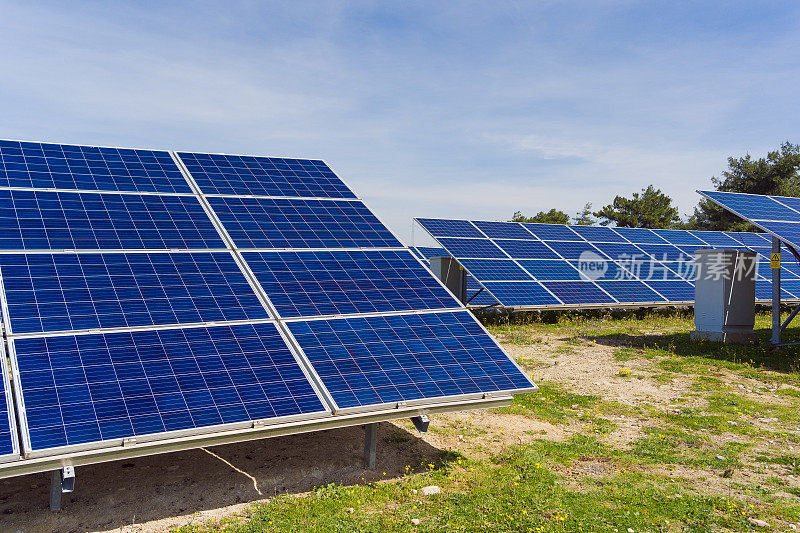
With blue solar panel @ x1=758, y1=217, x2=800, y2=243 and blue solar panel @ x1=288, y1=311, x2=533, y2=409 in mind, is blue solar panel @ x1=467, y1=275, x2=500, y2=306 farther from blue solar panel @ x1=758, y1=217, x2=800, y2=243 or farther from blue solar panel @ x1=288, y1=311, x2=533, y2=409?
blue solar panel @ x1=288, y1=311, x2=533, y2=409

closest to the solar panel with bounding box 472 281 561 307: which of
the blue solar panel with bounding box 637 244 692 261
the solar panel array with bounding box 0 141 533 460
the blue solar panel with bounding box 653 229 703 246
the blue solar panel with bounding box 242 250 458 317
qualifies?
the blue solar panel with bounding box 637 244 692 261

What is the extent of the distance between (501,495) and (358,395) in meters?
2.50

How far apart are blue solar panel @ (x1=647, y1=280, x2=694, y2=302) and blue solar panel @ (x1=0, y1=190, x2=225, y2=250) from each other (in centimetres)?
2284

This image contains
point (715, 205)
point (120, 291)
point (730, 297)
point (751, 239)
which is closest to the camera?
point (120, 291)

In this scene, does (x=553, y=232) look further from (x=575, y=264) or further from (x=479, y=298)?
(x=479, y=298)

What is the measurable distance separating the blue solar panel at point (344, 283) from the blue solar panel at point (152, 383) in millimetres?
1338

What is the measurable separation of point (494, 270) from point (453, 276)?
2.02 meters

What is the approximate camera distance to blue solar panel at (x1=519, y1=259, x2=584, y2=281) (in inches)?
1078

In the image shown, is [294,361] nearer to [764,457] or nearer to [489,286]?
[764,457]

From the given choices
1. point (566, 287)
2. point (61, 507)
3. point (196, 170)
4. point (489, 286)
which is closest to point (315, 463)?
point (61, 507)

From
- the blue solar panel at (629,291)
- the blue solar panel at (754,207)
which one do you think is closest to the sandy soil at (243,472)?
the blue solar panel at (754,207)

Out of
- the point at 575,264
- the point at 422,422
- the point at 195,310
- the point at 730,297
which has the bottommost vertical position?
the point at 422,422

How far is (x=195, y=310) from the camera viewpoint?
9484mm

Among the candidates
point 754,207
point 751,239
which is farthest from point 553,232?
point 751,239
